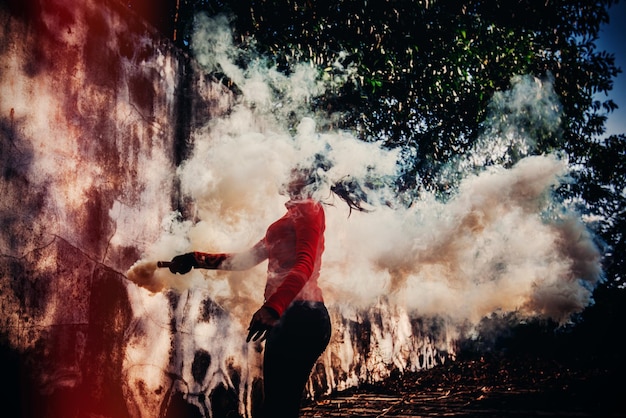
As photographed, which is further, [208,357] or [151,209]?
[208,357]

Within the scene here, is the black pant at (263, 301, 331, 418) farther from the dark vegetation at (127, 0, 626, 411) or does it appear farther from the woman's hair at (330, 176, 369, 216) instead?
the dark vegetation at (127, 0, 626, 411)

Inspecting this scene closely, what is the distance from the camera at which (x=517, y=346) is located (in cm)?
990

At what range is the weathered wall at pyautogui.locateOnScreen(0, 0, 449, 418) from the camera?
2.58 meters

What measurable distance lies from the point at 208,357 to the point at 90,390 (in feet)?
3.88

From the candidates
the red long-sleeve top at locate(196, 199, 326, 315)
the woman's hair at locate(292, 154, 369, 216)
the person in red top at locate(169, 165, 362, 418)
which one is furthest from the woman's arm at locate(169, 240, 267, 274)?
the woman's hair at locate(292, 154, 369, 216)

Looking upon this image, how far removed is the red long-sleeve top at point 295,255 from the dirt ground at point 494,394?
2.56 metres

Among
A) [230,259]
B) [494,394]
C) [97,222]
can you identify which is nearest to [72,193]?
[97,222]

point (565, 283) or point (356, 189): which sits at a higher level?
point (356, 189)

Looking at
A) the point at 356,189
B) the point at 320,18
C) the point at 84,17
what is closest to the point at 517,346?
the point at 356,189

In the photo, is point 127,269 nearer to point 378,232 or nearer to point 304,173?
point 304,173

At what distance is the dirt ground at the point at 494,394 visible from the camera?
4.40 meters

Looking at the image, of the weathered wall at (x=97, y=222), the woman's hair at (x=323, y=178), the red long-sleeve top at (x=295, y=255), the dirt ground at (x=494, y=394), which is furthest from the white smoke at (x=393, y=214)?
the dirt ground at (x=494, y=394)

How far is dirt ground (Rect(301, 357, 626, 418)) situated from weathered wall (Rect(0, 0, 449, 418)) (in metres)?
1.62

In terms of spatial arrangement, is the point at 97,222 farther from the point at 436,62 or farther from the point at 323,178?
the point at 436,62
